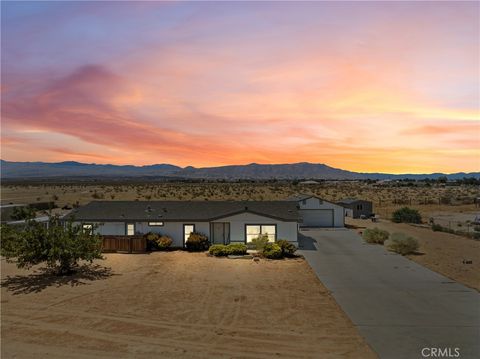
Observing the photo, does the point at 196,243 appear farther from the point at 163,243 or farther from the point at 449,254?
the point at 449,254

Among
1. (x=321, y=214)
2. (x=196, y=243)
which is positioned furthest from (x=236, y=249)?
(x=321, y=214)

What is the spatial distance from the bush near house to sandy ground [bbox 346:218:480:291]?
503 inches

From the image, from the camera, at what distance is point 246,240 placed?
3284 cm

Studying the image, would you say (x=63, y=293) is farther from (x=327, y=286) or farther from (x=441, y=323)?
(x=441, y=323)

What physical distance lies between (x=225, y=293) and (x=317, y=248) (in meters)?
14.9

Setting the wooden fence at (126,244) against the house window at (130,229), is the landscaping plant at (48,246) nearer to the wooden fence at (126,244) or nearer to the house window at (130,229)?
the wooden fence at (126,244)

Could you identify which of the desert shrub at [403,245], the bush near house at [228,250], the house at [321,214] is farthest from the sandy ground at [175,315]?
the house at [321,214]

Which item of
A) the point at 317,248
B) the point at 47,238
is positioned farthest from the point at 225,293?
the point at 317,248

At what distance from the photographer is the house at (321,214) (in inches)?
1833

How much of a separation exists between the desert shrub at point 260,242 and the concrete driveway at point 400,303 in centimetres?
321

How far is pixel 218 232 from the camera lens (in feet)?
110

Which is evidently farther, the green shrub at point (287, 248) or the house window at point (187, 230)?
the house window at point (187, 230)

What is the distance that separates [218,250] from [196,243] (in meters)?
2.52

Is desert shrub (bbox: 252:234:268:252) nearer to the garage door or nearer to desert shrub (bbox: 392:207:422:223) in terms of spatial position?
the garage door
